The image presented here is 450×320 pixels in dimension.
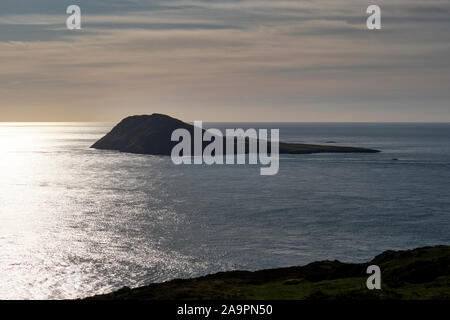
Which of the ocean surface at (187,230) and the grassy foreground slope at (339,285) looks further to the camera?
the ocean surface at (187,230)

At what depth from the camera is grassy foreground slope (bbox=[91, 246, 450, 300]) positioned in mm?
53656

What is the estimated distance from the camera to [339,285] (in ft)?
196

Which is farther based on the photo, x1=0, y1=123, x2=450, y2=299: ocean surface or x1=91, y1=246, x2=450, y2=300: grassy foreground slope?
x1=0, y1=123, x2=450, y2=299: ocean surface

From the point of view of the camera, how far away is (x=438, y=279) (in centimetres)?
5828

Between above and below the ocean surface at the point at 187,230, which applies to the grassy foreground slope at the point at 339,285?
above

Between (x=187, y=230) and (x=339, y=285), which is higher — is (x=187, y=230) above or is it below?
below

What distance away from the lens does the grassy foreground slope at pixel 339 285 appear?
53.7 meters

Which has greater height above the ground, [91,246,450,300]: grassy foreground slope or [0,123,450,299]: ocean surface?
[91,246,450,300]: grassy foreground slope

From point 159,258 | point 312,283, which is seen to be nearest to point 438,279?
point 312,283

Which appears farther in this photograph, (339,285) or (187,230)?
(187,230)
